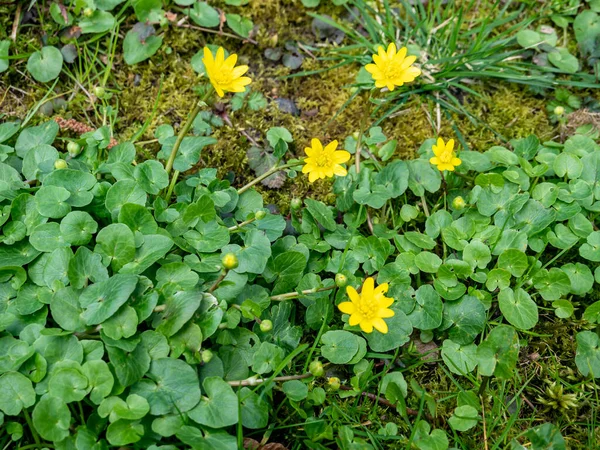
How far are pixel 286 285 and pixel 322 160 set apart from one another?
1.91 ft

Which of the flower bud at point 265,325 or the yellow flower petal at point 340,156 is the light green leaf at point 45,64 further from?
the flower bud at point 265,325

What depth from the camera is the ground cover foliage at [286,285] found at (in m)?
2.13

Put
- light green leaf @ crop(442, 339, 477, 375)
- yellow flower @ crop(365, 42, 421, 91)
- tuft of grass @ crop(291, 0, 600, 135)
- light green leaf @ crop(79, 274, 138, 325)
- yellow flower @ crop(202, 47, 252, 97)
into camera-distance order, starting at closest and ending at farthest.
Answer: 1. light green leaf @ crop(79, 274, 138, 325)
2. yellow flower @ crop(202, 47, 252, 97)
3. light green leaf @ crop(442, 339, 477, 375)
4. yellow flower @ crop(365, 42, 421, 91)
5. tuft of grass @ crop(291, 0, 600, 135)

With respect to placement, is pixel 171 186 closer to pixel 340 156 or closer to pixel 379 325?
pixel 340 156

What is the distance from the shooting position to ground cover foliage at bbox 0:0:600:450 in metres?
2.13

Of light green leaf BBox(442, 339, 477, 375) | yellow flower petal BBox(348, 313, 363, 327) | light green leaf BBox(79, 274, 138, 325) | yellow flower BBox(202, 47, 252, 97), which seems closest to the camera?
light green leaf BBox(79, 274, 138, 325)

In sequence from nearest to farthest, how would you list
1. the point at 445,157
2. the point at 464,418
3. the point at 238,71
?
the point at 464,418 → the point at 238,71 → the point at 445,157

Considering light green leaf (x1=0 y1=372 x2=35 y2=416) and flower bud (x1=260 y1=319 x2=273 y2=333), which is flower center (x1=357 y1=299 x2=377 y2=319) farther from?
light green leaf (x1=0 y1=372 x2=35 y2=416)

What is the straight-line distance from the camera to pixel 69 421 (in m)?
2.02

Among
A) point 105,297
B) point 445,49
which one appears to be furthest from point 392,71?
point 105,297

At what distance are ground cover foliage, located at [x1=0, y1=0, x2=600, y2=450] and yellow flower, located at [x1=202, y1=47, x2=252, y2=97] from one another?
1 cm

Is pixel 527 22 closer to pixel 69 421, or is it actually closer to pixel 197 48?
pixel 197 48

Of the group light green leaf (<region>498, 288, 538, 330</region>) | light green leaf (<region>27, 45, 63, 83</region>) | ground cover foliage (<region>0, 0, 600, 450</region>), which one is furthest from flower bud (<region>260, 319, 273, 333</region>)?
light green leaf (<region>27, 45, 63, 83</region>)

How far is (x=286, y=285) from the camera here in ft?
8.20
